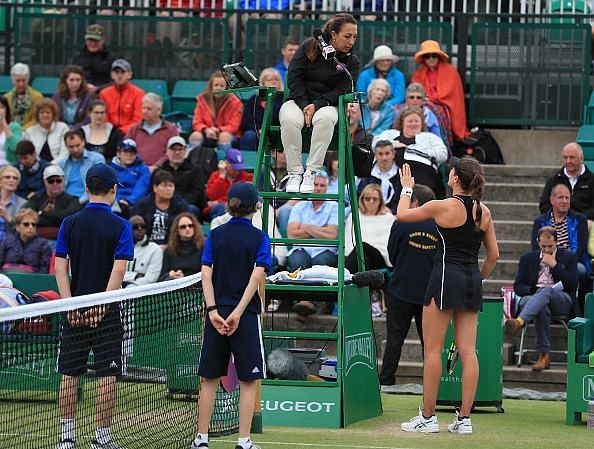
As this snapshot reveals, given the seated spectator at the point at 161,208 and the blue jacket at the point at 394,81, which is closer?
the seated spectator at the point at 161,208

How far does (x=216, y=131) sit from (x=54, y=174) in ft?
8.05

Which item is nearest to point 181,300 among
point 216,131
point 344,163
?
point 344,163

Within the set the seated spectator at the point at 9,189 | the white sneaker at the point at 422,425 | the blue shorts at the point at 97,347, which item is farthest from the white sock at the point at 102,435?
the seated spectator at the point at 9,189

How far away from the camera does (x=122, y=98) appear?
18375 mm

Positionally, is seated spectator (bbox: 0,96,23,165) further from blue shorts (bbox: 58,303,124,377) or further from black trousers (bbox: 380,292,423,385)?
blue shorts (bbox: 58,303,124,377)

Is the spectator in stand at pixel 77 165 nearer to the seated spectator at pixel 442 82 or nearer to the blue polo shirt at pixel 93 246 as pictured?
the seated spectator at pixel 442 82

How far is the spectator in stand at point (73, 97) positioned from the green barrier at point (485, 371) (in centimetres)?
794

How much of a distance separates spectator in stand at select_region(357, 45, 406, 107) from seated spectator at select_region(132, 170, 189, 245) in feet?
11.0

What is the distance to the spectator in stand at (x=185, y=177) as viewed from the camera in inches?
650

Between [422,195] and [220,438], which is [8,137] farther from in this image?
[220,438]

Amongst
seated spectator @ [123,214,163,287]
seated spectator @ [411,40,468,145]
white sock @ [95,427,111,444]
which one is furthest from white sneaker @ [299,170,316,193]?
seated spectator @ [411,40,468,145]

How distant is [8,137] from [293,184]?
7728 millimetres

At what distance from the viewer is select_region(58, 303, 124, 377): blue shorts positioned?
8.23 m

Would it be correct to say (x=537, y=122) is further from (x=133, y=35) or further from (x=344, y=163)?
(x=344, y=163)
